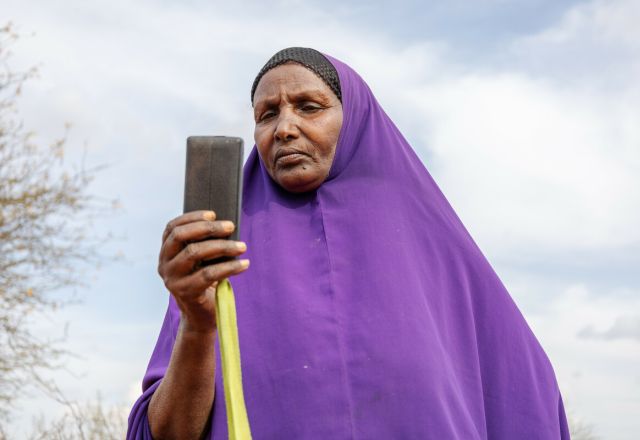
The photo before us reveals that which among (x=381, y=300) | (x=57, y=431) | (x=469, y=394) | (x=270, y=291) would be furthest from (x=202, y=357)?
(x=57, y=431)

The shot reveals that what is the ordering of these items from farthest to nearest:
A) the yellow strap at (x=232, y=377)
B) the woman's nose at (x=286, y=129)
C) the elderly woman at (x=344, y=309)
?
the woman's nose at (x=286, y=129), the elderly woman at (x=344, y=309), the yellow strap at (x=232, y=377)

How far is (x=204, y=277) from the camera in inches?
94.4

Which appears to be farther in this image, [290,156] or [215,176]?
[290,156]

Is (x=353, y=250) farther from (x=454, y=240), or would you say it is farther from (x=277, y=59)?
(x=277, y=59)

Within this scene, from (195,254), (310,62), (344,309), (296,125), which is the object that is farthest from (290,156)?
(195,254)

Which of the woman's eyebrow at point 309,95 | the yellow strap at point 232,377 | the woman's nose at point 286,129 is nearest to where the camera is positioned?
the yellow strap at point 232,377

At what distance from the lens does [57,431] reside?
6.86m

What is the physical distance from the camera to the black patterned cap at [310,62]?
3463 millimetres

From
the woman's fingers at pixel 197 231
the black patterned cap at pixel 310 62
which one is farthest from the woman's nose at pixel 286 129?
the woman's fingers at pixel 197 231

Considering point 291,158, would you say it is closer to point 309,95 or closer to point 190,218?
point 309,95

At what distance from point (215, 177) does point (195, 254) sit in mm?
206

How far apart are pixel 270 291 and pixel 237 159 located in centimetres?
77

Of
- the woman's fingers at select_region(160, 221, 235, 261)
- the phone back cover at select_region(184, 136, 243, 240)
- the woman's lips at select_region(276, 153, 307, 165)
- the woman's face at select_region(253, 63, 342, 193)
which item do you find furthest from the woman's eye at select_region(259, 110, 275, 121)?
the woman's fingers at select_region(160, 221, 235, 261)

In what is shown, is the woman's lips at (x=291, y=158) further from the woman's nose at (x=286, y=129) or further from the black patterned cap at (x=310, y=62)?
the black patterned cap at (x=310, y=62)
